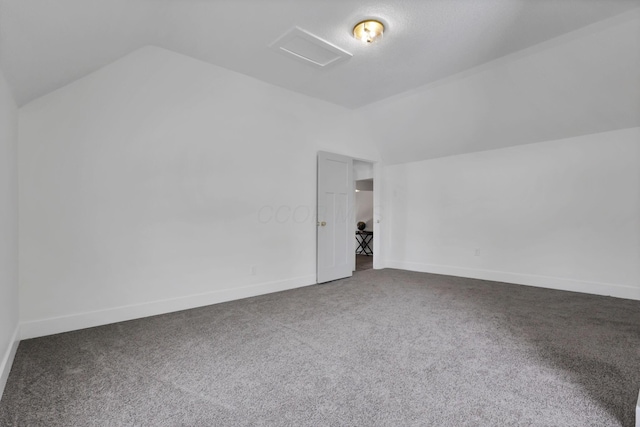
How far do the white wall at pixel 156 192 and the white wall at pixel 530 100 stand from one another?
183 cm

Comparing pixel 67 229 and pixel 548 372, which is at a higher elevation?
pixel 67 229

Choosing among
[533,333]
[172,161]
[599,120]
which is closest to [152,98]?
[172,161]

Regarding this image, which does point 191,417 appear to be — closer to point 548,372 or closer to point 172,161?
point 548,372

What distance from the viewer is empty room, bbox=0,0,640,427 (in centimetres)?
171

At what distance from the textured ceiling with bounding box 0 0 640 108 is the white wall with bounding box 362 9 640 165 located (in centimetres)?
26

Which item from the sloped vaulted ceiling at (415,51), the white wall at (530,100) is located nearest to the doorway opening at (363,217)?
the white wall at (530,100)

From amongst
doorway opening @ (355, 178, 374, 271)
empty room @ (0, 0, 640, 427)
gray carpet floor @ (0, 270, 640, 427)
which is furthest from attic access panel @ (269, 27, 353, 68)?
doorway opening @ (355, 178, 374, 271)

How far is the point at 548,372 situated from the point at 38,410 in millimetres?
2920

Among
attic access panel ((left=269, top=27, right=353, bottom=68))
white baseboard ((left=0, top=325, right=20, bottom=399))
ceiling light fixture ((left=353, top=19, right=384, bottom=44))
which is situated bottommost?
white baseboard ((left=0, top=325, right=20, bottom=399))

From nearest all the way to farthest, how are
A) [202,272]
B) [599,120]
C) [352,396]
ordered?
[352,396] < [202,272] < [599,120]

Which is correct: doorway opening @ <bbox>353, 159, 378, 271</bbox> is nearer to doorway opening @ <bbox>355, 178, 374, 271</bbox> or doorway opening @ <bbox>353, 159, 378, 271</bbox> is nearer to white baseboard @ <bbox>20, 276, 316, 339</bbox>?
doorway opening @ <bbox>355, 178, 374, 271</bbox>

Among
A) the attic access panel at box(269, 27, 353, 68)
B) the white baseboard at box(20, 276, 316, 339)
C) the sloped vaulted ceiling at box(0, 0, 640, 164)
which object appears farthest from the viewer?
the attic access panel at box(269, 27, 353, 68)

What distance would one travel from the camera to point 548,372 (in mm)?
1876

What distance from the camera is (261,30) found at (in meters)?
2.73
